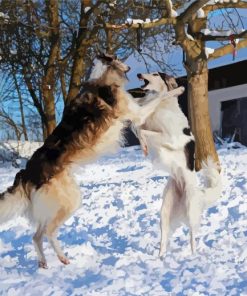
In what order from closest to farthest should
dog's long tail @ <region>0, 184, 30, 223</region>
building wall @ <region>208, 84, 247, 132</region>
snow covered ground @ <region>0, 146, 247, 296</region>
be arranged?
snow covered ground @ <region>0, 146, 247, 296</region>, dog's long tail @ <region>0, 184, 30, 223</region>, building wall @ <region>208, 84, 247, 132</region>

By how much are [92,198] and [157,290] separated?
16.6 feet

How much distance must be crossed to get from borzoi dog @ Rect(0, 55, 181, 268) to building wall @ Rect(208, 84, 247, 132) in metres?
13.8

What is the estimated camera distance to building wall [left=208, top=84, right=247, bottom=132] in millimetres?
18219

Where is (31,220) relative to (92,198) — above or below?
above

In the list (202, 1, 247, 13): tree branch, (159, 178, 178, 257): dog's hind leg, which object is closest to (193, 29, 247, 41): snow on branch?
(202, 1, 247, 13): tree branch

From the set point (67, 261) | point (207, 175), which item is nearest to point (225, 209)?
point (207, 175)

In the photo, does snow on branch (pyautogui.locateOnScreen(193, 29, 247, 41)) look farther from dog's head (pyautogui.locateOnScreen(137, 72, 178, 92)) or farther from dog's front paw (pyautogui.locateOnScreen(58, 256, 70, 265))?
dog's front paw (pyautogui.locateOnScreen(58, 256, 70, 265))

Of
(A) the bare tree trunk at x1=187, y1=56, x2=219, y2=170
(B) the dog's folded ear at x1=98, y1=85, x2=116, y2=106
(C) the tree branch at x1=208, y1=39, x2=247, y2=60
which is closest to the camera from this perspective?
(B) the dog's folded ear at x1=98, y1=85, x2=116, y2=106

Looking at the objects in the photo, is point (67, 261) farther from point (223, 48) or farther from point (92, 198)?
point (223, 48)

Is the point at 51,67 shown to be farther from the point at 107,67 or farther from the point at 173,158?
the point at 173,158

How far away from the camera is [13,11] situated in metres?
14.8

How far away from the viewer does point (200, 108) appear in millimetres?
10375

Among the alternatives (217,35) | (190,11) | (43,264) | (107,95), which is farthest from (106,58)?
(217,35)

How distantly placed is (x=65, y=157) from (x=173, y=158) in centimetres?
124
